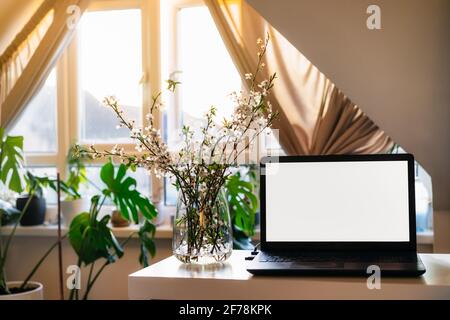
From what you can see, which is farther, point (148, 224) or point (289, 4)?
point (148, 224)

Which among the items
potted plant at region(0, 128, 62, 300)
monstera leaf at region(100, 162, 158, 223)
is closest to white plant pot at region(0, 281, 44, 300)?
potted plant at region(0, 128, 62, 300)

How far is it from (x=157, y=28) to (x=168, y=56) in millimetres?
Result: 147

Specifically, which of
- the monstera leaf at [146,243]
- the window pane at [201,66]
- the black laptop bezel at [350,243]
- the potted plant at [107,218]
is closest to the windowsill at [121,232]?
the monstera leaf at [146,243]

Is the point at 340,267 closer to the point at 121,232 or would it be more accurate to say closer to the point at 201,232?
the point at 201,232

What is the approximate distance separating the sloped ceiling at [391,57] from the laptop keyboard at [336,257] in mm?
857

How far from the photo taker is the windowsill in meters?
2.61

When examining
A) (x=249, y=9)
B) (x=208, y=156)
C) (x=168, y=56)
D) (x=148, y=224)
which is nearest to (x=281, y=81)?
(x=249, y=9)

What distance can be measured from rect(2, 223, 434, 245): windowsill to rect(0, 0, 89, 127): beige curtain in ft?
1.80

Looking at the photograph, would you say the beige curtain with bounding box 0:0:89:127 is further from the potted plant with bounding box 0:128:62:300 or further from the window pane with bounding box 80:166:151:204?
the window pane with bounding box 80:166:151:204

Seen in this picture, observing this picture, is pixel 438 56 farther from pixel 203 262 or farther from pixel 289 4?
pixel 203 262

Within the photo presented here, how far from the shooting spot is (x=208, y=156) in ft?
5.06

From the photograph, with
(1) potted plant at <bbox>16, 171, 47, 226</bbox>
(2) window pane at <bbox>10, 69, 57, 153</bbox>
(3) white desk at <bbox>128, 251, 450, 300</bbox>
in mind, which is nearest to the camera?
(3) white desk at <bbox>128, 251, 450, 300</bbox>

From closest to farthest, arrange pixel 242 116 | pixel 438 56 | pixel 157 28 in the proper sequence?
pixel 242 116
pixel 438 56
pixel 157 28
